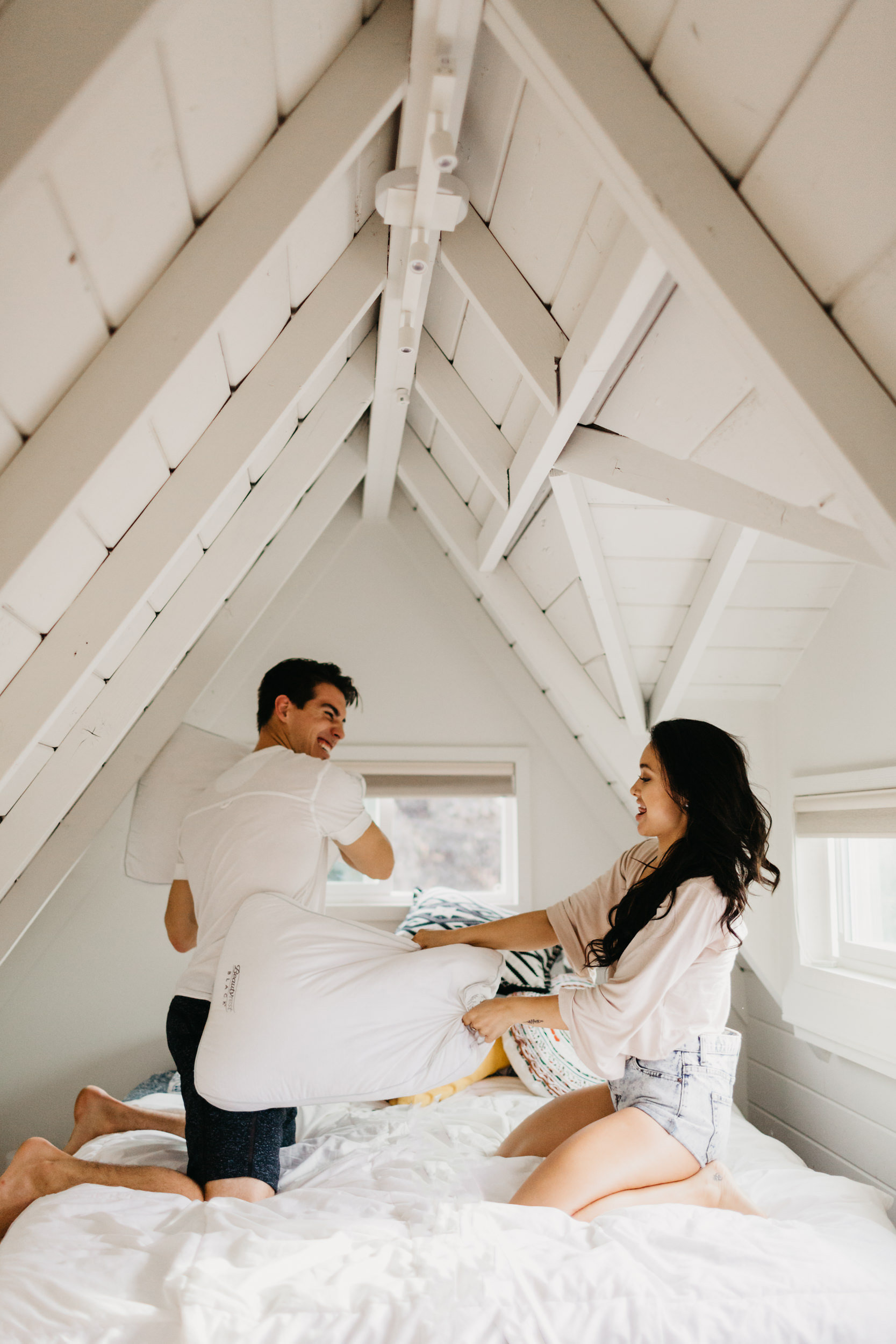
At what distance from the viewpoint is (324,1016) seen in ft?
5.05

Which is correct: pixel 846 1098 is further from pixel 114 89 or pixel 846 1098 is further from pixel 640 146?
pixel 114 89

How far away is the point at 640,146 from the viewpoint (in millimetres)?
907

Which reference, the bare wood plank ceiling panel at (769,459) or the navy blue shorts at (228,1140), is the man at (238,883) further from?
the bare wood plank ceiling panel at (769,459)

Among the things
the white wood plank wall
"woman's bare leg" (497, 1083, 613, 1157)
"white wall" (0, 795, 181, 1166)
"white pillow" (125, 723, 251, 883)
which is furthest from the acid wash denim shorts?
"white wall" (0, 795, 181, 1166)

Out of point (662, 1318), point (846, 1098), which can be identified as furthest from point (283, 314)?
point (846, 1098)

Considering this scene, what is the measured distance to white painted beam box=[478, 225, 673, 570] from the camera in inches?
44.4

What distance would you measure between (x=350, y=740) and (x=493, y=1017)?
1.56 metres

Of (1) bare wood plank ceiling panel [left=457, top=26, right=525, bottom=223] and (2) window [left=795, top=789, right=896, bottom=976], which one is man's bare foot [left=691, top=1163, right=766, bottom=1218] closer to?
(2) window [left=795, top=789, right=896, bottom=976]

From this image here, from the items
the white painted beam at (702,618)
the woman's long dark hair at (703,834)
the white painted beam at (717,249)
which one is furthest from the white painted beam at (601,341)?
the woman's long dark hair at (703,834)

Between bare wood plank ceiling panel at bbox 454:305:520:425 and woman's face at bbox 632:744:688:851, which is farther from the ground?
bare wood plank ceiling panel at bbox 454:305:520:425

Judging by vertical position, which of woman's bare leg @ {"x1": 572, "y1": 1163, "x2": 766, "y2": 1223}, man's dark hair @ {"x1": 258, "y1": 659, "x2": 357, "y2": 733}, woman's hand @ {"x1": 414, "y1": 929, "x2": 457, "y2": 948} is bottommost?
woman's bare leg @ {"x1": 572, "y1": 1163, "x2": 766, "y2": 1223}

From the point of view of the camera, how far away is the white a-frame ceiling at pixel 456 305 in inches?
32.3

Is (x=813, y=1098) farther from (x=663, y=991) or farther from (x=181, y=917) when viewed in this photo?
(x=181, y=917)

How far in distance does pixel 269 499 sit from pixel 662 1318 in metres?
1.83
